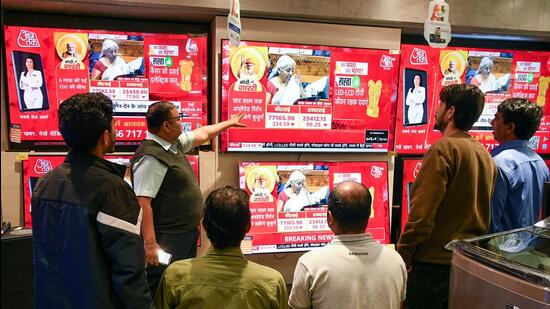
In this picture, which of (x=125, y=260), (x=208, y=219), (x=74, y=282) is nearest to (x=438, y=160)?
(x=208, y=219)

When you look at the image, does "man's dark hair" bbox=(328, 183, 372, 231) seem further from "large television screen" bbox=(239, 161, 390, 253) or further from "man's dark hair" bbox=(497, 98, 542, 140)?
"large television screen" bbox=(239, 161, 390, 253)

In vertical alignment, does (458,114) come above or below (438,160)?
above

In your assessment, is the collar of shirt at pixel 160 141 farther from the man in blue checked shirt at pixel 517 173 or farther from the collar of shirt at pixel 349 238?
the man in blue checked shirt at pixel 517 173

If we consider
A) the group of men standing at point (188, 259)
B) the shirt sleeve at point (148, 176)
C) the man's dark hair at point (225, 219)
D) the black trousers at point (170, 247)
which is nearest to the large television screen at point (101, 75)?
the shirt sleeve at point (148, 176)

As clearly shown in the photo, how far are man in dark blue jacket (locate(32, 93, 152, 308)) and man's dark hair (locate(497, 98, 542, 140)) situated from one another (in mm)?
1957

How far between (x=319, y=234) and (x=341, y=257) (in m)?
1.70

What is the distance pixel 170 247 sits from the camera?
244cm

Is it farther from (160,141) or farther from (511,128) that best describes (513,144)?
(160,141)

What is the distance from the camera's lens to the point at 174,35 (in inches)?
115

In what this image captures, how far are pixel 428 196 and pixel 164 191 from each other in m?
1.42

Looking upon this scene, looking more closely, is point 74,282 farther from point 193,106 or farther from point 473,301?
point 193,106

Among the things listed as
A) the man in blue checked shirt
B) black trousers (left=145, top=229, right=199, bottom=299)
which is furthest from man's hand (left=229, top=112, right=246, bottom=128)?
the man in blue checked shirt

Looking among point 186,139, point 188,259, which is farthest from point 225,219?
point 186,139

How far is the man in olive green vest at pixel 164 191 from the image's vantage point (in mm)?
2305
